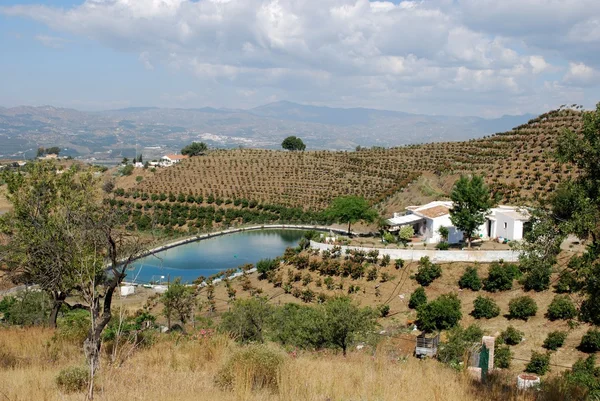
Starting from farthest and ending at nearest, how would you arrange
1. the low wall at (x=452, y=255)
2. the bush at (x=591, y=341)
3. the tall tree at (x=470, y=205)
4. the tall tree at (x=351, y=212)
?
1. the tall tree at (x=351, y=212)
2. the tall tree at (x=470, y=205)
3. the low wall at (x=452, y=255)
4. the bush at (x=591, y=341)

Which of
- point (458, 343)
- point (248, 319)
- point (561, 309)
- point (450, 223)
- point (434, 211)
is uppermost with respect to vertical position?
point (434, 211)

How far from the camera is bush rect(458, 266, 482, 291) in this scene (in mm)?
23264

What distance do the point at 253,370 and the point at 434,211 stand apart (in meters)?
25.9

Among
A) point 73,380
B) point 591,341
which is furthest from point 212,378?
point 591,341

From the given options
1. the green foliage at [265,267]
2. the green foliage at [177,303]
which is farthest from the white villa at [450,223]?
the green foliage at [177,303]

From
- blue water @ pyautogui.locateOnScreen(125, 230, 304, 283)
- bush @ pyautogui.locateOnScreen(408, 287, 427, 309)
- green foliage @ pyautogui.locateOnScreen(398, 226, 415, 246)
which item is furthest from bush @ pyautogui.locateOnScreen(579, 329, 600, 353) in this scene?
blue water @ pyautogui.locateOnScreen(125, 230, 304, 283)

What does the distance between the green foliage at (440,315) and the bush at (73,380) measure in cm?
1582

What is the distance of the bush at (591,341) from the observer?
17.0m

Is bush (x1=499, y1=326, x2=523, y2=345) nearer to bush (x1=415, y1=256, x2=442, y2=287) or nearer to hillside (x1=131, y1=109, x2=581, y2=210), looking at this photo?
bush (x1=415, y1=256, x2=442, y2=287)

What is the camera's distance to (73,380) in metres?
5.99

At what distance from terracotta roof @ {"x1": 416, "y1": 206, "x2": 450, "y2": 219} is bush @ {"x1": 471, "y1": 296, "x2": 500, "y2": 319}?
910cm

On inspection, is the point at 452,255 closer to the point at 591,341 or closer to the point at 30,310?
the point at 591,341

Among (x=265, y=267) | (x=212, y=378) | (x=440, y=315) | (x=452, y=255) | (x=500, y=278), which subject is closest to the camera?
(x=212, y=378)

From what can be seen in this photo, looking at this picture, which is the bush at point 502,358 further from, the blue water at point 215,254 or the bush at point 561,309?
the blue water at point 215,254
